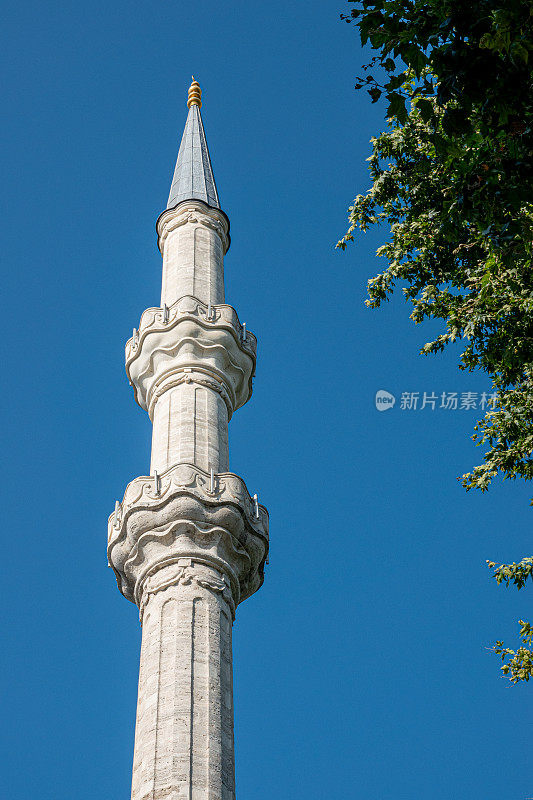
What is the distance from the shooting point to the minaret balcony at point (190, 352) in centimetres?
1662

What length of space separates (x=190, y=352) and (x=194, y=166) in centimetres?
653

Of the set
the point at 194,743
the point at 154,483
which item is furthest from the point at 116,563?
the point at 194,743

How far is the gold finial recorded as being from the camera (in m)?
24.0

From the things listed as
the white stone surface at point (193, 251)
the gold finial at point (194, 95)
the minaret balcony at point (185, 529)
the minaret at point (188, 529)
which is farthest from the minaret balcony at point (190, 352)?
the gold finial at point (194, 95)

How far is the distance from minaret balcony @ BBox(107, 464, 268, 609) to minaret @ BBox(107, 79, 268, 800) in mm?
17

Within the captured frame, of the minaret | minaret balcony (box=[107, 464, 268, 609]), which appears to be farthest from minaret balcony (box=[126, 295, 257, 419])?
minaret balcony (box=[107, 464, 268, 609])

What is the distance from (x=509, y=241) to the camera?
7.64 meters

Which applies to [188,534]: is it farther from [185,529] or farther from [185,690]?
[185,690]

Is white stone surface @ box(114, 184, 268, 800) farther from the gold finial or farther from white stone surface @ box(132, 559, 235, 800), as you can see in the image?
the gold finial

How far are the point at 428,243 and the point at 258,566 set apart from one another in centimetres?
514

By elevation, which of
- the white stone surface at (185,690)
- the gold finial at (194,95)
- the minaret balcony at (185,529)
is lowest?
the white stone surface at (185,690)

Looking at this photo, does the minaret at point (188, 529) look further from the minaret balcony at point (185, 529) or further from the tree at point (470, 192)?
the tree at point (470, 192)

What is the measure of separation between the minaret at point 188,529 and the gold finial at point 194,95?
5.21 meters

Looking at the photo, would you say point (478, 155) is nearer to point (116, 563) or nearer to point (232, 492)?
point (232, 492)
